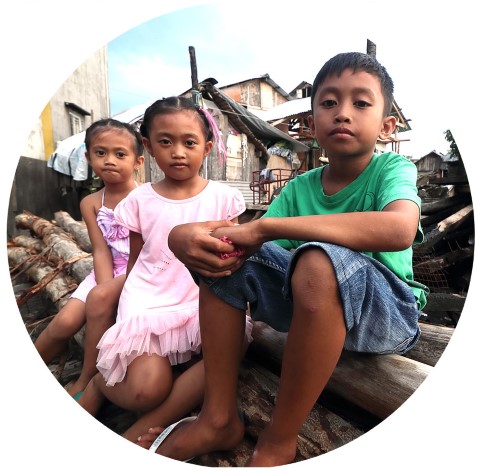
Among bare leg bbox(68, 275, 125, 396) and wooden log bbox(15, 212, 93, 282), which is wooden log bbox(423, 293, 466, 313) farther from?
wooden log bbox(15, 212, 93, 282)

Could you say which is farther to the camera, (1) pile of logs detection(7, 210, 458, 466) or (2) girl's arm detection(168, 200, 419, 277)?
(1) pile of logs detection(7, 210, 458, 466)

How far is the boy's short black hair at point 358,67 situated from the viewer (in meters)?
0.93

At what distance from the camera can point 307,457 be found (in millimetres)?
877

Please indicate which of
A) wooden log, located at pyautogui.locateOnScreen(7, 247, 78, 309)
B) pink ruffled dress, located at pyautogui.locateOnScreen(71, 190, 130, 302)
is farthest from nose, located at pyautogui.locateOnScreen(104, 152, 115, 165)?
wooden log, located at pyautogui.locateOnScreen(7, 247, 78, 309)

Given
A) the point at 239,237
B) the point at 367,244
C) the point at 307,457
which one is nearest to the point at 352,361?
the point at 307,457

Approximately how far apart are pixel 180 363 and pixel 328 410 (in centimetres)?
53

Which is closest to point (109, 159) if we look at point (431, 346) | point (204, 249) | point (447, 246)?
point (204, 249)

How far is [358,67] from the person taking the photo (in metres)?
0.93

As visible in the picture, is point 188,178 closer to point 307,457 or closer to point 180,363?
point 180,363

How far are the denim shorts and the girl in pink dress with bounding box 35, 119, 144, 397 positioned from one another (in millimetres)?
742

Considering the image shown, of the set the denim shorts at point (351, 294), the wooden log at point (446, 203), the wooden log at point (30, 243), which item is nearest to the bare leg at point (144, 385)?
the denim shorts at point (351, 294)

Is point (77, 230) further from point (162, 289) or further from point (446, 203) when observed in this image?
point (446, 203)

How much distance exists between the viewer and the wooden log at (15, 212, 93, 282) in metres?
2.33

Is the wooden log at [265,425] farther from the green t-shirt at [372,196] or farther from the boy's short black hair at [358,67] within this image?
the boy's short black hair at [358,67]
